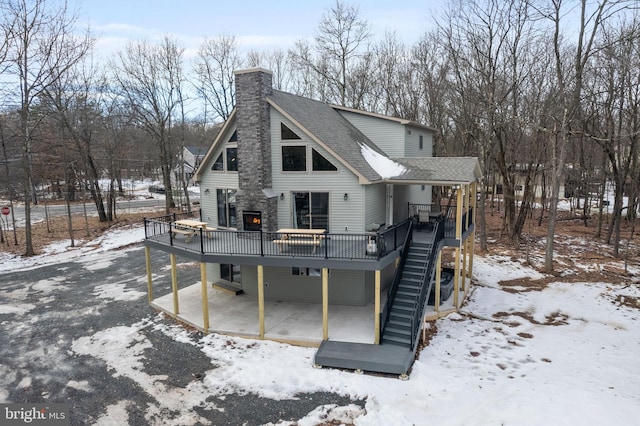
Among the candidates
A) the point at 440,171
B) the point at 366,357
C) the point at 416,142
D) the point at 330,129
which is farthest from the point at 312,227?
the point at 416,142

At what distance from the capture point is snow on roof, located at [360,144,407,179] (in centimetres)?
1433

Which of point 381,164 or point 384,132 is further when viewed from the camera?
point 384,132

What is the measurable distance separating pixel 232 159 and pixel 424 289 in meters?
8.24

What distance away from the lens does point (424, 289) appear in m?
11.9

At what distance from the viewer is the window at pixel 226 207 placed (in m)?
15.1

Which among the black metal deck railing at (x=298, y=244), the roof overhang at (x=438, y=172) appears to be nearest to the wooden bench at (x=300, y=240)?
the black metal deck railing at (x=298, y=244)

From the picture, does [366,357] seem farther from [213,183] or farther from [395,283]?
[213,183]

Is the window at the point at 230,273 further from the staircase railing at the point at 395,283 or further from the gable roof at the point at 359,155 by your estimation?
the staircase railing at the point at 395,283

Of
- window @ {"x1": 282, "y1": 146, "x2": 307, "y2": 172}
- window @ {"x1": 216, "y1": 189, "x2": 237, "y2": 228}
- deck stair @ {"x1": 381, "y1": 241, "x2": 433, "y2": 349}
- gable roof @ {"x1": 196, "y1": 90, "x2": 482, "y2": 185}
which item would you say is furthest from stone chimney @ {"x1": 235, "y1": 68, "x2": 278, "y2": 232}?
deck stair @ {"x1": 381, "y1": 241, "x2": 433, "y2": 349}

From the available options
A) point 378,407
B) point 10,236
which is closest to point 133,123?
point 10,236

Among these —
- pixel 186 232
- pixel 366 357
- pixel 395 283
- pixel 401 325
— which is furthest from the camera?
pixel 186 232

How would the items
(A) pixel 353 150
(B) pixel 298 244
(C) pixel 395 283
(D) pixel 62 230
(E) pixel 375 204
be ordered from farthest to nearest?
(D) pixel 62 230 < (A) pixel 353 150 < (E) pixel 375 204 < (C) pixel 395 283 < (B) pixel 298 244

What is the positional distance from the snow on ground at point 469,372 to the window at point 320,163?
19.1 feet

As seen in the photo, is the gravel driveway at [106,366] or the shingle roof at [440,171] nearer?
the gravel driveway at [106,366]
